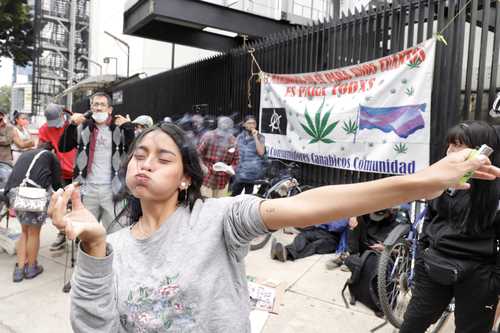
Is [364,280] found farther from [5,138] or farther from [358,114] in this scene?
[5,138]

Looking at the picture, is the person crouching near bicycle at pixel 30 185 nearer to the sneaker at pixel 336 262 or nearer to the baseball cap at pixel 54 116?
the baseball cap at pixel 54 116

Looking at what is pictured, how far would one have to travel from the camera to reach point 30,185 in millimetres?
3992

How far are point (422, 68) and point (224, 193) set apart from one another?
3.22m

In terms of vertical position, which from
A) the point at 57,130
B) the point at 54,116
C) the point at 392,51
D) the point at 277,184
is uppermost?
the point at 392,51

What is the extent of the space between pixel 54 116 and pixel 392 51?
4197 mm

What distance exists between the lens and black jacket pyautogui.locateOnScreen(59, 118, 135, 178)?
163 inches

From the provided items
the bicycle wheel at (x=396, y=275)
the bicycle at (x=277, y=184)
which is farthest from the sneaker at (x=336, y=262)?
the bicycle wheel at (x=396, y=275)

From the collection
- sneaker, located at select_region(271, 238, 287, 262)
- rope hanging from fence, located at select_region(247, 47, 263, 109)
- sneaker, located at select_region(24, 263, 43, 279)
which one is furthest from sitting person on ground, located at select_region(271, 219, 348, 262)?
rope hanging from fence, located at select_region(247, 47, 263, 109)

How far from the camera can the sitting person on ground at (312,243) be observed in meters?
4.85

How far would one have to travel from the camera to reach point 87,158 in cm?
414

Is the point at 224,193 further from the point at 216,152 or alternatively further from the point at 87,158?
the point at 87,158

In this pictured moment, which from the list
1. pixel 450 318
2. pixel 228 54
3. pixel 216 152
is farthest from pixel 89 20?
pixel 450 318

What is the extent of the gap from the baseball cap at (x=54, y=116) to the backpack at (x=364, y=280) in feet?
12.0

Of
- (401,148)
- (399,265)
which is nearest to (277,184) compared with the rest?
(401,148)
